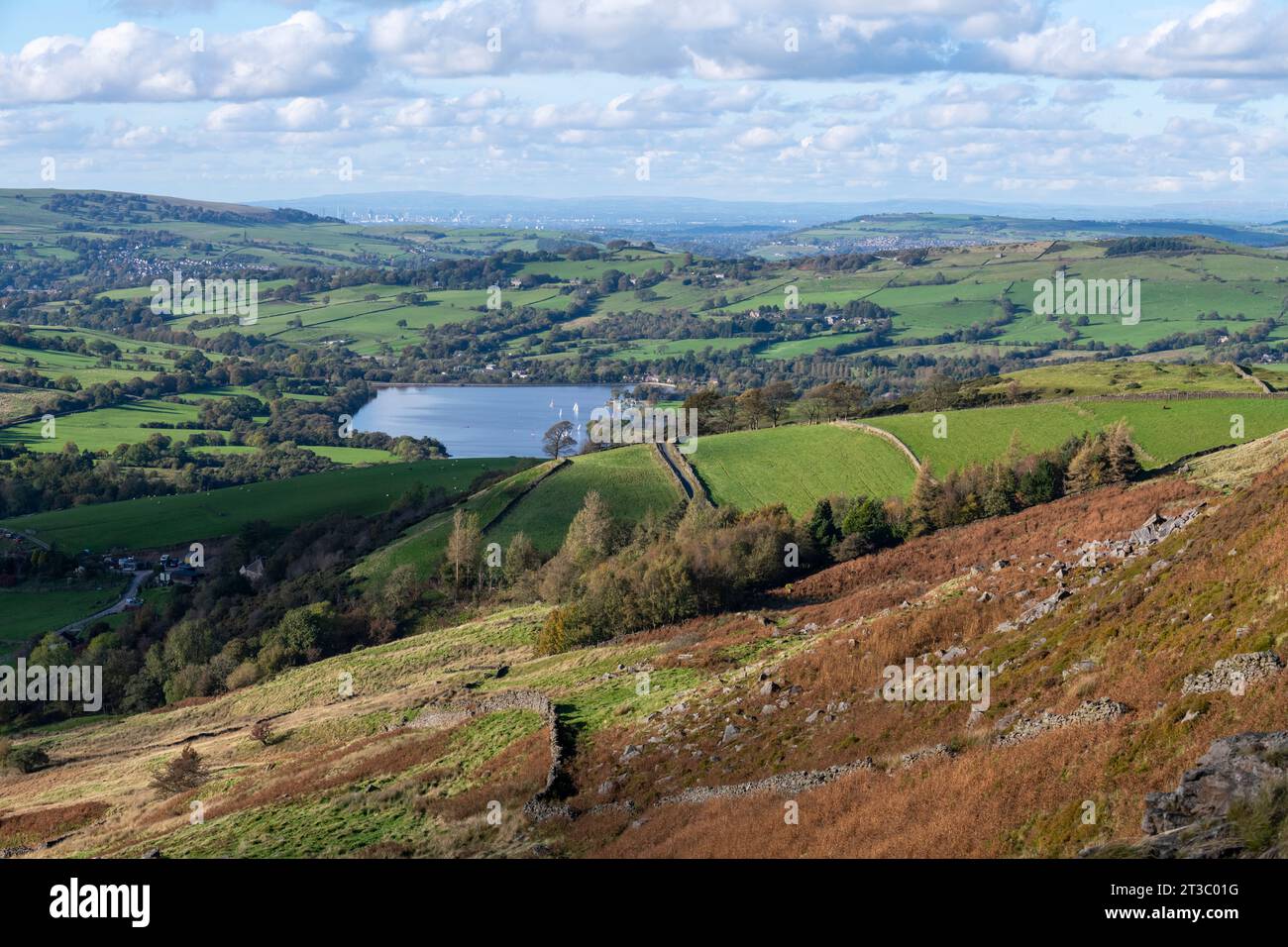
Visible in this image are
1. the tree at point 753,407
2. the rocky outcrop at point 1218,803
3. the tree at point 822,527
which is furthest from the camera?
the tree at point 753,407

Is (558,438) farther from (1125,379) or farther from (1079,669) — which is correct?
(1079,669)

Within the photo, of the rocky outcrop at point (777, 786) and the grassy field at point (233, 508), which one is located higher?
the rocky outcrop at point (777, 786)

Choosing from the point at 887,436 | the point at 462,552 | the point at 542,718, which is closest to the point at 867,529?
the point at 462,552

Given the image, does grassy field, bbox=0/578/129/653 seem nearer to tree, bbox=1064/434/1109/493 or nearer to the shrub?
the shrub

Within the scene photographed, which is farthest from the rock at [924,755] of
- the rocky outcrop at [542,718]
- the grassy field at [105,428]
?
the grassy field at [105,428]

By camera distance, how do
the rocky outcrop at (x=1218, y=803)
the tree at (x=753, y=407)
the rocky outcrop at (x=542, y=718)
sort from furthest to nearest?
the tree at (x=753, y=407) < the rocky outcrop at (x=542, y=718) < the rocky outcrop at (x=1218, y=803)

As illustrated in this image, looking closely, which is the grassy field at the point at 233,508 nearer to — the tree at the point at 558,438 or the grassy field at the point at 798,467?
the tree at the point at 558,438

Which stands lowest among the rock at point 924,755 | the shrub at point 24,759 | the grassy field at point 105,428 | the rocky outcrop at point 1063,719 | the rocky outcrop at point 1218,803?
the shrub at point 24,759

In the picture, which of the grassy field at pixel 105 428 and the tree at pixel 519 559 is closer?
the tree at pixel 519 559

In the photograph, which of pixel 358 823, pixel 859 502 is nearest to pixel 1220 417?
pixel 859 502
